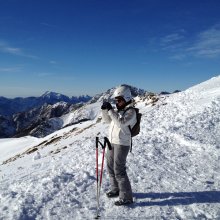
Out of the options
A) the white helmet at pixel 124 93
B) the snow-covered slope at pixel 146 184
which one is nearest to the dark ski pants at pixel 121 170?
the snow-covered slope at pixel 146 184

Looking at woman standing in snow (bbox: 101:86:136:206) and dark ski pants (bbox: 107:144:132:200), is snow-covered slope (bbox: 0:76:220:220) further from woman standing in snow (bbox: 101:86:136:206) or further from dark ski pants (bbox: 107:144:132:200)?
woman standing in snow (bbox: 101:86:136:206)

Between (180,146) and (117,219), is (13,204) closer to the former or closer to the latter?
(117,219)

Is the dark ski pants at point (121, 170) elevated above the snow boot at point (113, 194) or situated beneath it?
elevated above

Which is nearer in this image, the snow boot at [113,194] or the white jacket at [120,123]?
the white jacket at [120,123]

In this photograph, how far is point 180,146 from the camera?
661 inches

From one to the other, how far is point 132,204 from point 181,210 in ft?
4.73

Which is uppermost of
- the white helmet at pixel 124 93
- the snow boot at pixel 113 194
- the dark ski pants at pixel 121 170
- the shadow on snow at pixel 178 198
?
the white helmet at pixel 124 93

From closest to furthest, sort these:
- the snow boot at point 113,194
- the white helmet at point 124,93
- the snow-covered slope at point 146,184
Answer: the white helmet at point 124,93
the snow-covered slope at point 146,184
the snow boot at point 113,194

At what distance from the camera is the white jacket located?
9180 mm

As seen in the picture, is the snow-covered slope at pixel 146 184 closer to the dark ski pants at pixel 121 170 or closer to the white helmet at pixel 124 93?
the dark ski pants at pixel 121 170

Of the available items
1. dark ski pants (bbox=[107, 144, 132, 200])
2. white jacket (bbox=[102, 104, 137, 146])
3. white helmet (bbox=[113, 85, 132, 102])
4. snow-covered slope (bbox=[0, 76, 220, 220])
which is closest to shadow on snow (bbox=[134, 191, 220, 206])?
snow-covered slope (bbox=[0, 76, 220, 220])

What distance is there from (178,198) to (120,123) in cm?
326

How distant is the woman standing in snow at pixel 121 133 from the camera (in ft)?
30.2

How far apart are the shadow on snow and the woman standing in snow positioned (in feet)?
2.39
